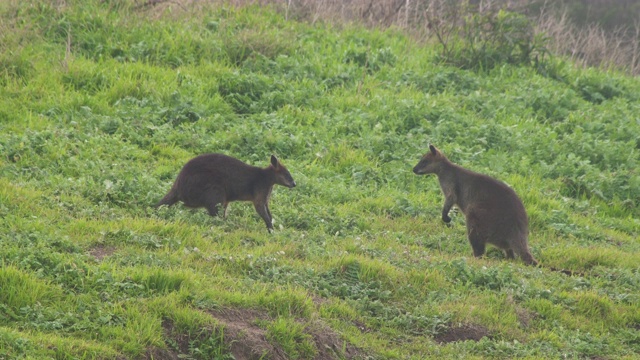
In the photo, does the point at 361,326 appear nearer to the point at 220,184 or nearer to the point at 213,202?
the point at 213,202

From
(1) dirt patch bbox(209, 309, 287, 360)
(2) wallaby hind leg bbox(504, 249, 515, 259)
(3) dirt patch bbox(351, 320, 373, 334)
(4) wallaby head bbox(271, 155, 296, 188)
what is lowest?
(2) wallaby hind leg bbox(504, 249, 515, 259)

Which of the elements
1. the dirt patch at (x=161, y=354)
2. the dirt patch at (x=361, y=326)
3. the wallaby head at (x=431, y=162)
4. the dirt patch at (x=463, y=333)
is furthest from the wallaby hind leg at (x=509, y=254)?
the dirt patch at (x=161, y=354)

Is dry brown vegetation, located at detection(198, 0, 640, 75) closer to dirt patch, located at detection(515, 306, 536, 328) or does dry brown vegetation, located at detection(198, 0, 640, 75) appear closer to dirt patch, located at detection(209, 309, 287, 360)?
dirt patch, located at detection(515, 306, 536, 328)

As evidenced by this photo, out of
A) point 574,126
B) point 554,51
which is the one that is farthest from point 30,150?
point 554,51

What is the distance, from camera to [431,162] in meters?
11.7

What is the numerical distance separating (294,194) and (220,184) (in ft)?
4.68

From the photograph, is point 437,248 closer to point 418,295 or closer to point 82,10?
point 418,295

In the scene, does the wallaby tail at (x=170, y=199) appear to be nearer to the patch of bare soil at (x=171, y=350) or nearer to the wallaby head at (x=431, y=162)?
the patch of bare soil at (x=171, y=350)

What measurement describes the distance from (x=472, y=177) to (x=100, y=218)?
4162 mm

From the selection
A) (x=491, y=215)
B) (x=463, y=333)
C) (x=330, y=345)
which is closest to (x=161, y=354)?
(x=330, y=345)

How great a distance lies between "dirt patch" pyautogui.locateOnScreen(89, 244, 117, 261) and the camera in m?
7.98

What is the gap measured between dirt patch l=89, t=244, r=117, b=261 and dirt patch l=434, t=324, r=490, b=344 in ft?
9.19

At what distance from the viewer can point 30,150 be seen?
424 inches

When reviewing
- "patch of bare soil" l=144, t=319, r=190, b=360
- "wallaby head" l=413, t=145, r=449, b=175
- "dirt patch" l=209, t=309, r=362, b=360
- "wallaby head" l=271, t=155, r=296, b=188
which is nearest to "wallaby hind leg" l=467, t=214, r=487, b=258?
"wallaby head" l=413, t=145, r=449, b=175
